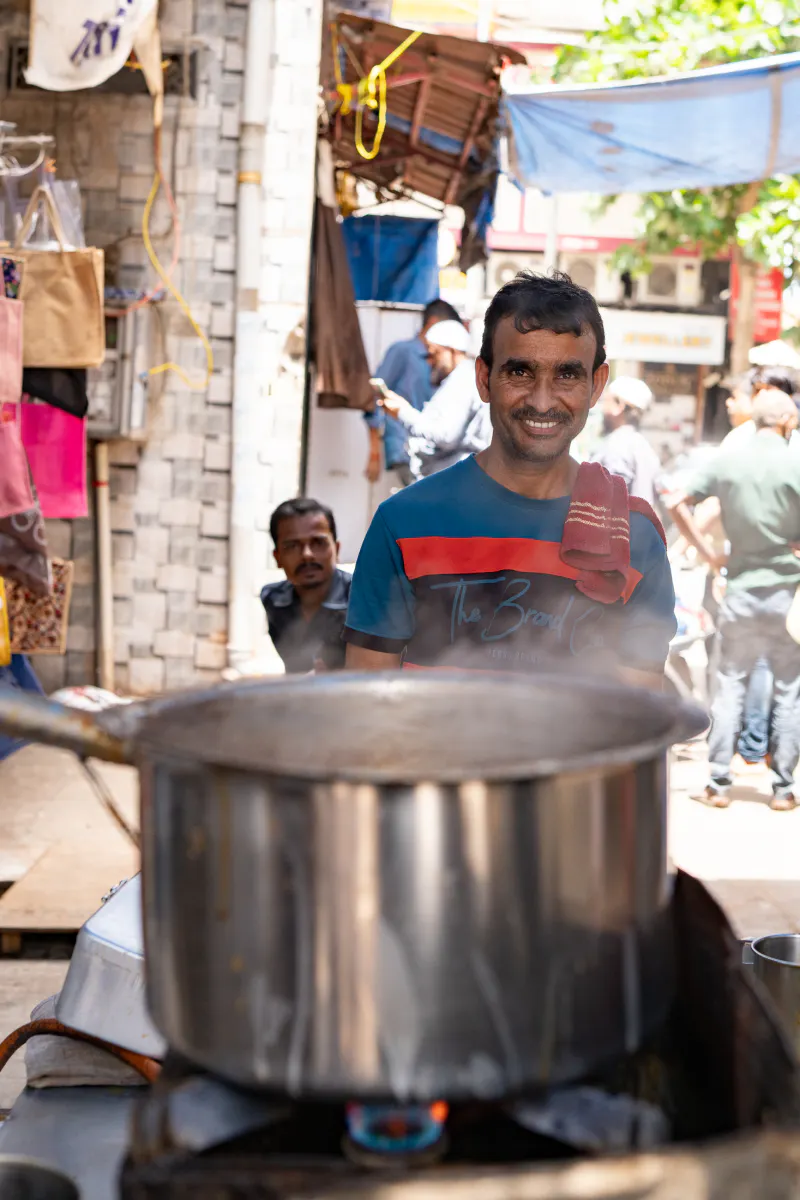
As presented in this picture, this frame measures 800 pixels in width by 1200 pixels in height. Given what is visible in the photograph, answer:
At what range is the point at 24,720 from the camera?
3.82ft

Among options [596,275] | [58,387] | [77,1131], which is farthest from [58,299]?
[596,275]

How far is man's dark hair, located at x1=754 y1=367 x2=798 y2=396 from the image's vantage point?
632cm

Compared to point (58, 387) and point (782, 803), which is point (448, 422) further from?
point (782, 803)

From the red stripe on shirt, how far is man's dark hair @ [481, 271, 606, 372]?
0.34 m

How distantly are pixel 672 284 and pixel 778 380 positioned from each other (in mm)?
17896

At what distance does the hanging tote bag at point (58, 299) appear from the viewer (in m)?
5.18

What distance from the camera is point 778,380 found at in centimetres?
632

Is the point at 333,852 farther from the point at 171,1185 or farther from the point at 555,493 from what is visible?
the point at 555,493

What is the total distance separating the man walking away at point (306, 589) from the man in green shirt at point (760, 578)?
102 inches

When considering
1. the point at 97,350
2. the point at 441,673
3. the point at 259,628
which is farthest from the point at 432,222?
the point at 441,673

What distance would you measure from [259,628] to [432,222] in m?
7.83

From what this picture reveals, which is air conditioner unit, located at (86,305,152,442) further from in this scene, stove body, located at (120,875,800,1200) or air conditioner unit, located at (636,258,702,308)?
air conditioner unit, located at (636,258,702,308)

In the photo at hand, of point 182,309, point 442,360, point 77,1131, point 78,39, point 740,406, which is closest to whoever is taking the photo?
point 77,1131

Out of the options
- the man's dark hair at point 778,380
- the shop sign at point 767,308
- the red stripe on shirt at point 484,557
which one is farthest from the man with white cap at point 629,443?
the shop sign at point 767,308
